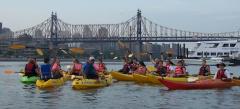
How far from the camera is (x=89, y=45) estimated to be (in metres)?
125

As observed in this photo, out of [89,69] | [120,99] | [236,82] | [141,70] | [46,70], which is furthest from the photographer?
[141,70]

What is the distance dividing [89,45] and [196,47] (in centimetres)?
5218

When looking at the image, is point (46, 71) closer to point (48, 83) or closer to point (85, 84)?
point (48, 83)

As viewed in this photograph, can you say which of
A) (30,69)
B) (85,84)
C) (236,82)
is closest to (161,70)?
(236,82)

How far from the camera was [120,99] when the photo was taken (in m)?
18.2

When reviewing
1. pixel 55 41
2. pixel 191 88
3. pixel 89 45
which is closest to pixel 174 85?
pixel 191 88

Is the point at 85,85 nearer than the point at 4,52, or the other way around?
the point at 85,85

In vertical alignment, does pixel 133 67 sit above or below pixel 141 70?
above

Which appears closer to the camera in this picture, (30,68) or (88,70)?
(88,70)

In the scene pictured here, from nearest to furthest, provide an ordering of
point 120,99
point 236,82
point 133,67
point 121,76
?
point 120,99
point 236,82
point 121,76
point 133,67

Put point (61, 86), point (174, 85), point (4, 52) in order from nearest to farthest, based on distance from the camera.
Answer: point (174, 85) < point (61, 86) < point (4, 52)

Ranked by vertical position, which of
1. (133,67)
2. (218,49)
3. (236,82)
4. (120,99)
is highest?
(218,49)

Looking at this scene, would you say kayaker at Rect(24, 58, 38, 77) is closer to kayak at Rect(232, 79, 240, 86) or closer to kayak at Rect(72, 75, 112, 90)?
kayak at Rect(72, 75, 112, 90)

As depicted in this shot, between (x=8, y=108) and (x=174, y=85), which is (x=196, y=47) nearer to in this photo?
(x=174, y=85)
